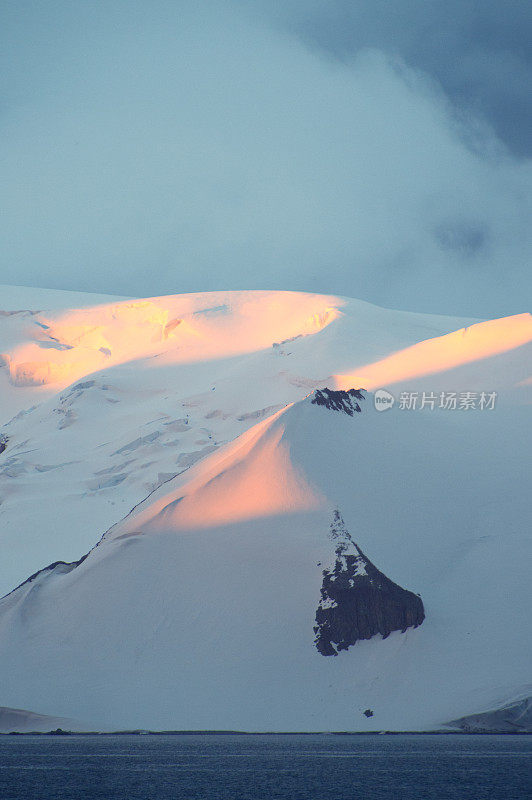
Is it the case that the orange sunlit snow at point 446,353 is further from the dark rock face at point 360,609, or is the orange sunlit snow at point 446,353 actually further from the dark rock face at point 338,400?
the dark rock face at point 360,609

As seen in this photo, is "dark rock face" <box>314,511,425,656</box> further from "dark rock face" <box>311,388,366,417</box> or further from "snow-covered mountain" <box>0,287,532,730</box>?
"dark rock face" <box>311,388,366,417</box>

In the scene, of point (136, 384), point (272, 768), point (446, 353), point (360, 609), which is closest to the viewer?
point (272, 768)

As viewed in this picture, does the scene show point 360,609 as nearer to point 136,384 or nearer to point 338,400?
point 338,400

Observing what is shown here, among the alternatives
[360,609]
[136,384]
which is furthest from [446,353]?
[360,609]

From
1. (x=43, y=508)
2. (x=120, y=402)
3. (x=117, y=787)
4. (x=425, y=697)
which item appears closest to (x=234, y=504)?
(x=425, y=697)


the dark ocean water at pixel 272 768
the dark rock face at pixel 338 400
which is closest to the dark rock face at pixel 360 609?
the dark ocean water at pixel 272 768

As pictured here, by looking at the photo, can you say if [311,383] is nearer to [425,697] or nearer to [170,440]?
[170,440]
